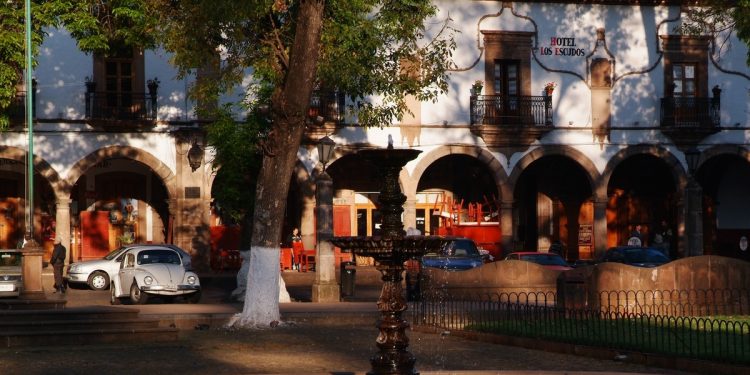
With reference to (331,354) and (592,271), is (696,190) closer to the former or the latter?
(592,271)

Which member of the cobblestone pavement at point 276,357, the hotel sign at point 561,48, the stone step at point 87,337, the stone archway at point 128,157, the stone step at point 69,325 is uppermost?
the hotel sign at point 561,48

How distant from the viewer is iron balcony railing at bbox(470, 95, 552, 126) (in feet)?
→ 131

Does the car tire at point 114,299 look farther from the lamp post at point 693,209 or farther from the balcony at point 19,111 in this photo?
the lamp post at point 693,209

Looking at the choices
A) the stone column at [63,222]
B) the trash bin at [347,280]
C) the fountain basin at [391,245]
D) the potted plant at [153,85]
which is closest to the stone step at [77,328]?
the trash bin at [347,280]

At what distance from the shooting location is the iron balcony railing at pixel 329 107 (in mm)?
38000

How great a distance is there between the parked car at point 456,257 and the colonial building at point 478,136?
29.6 feet

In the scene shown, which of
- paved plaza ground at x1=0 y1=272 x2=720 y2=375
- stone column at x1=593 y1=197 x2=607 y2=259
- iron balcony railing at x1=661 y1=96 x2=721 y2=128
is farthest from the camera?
iron balcony railing at x1=661 y1=96 x2=721 y2=128

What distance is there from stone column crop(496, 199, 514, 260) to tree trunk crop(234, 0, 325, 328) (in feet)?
59.6

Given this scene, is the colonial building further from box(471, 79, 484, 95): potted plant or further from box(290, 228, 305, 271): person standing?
box(290, 228, 305, 271): person standing

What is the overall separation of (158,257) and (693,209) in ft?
51.3

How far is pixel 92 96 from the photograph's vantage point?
3666 cm

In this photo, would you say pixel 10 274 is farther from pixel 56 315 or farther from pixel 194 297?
pixel 56 315

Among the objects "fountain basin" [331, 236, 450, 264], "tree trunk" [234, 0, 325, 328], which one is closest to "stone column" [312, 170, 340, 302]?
"tree trunk" [234, 0, 325, 328]

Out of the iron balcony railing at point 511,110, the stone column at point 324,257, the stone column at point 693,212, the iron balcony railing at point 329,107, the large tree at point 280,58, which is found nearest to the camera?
the large tree at point 280,58
